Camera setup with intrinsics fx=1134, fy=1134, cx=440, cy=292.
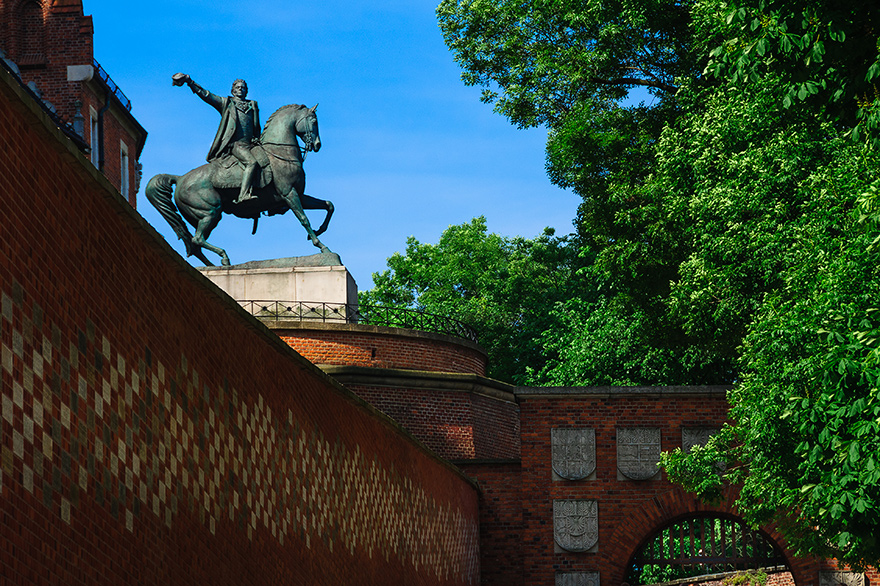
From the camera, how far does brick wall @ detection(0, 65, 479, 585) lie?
459cm

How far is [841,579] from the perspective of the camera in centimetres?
1994

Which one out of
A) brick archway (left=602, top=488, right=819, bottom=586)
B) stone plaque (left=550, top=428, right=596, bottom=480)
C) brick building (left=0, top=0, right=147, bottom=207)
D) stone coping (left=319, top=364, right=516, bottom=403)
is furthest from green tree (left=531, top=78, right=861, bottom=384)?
brick building (left=0, top=0, right=147, bottom=207)

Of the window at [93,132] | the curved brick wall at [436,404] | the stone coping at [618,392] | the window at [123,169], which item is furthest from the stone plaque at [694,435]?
the window at [123,169]

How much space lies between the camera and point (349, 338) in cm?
2398

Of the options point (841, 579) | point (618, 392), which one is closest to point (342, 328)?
point (618, 392)

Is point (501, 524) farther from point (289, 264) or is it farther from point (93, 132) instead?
point (93, 132)

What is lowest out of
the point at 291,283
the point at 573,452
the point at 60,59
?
the point at 573,452

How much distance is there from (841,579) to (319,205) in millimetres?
13757

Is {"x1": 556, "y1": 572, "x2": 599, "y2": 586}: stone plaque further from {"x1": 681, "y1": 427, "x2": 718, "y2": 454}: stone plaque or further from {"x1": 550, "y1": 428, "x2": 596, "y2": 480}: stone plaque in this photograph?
{"x1": 681, "y1": 427, "x2": 718, "y2": 454}: stone plaque

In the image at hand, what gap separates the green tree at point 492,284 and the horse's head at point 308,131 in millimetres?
12920

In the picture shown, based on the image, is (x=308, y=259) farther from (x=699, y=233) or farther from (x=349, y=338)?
(x=699, y=233)

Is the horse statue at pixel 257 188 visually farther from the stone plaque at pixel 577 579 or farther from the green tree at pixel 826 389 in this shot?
the green tree at pixel 826 389

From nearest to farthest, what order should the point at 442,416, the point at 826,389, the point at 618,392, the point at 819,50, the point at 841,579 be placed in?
the point at 819,50 → the point at 826,389 → the point at 841,579 → the point at 618,392 → the point at 442,416

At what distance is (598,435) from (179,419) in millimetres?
15112
